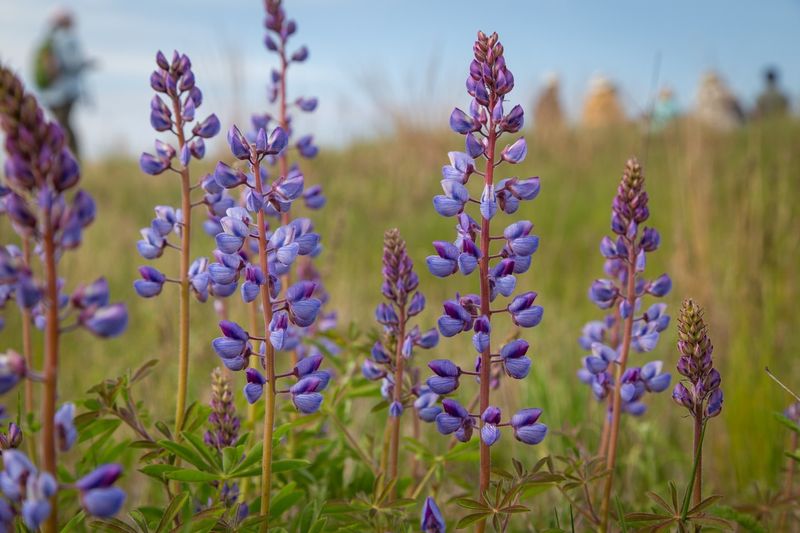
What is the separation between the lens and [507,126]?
1.50m

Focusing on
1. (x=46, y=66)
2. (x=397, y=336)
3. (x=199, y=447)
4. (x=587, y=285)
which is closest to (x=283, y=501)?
(x=199, y=447)

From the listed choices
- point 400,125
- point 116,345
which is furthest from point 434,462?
point 400,125

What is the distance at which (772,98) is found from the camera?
18.3 metres

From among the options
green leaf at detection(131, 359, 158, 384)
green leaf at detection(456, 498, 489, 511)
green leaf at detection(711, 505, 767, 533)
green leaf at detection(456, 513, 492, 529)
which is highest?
green leaf at detection(131, 359, 158, 384)

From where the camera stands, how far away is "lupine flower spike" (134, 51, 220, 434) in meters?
1.65

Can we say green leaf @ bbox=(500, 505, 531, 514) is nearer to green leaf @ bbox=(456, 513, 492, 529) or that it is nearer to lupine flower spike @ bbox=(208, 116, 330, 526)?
green leaf @ bbox=(456, 513, 492, 529)

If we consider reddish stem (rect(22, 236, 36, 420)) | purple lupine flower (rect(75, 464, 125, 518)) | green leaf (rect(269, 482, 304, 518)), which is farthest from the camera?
reddish stem (rect(22, 236, 36, 420))

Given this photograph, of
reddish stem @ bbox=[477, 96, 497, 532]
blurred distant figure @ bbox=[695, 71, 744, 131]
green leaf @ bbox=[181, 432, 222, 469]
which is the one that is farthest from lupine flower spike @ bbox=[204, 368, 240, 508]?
blurred distant figure @ bbox=[695, 71, 744, 131]

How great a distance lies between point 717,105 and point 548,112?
4.23m

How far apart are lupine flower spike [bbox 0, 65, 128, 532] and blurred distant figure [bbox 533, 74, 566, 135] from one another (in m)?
13.3

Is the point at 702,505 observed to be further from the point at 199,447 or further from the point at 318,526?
the point at 199,447

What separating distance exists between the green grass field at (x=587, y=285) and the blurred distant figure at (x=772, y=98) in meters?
6.47

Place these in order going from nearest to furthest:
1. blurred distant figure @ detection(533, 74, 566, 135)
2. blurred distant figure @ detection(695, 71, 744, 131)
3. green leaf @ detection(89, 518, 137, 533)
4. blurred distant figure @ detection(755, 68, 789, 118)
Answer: green leaf @ detection(89, 518, 137, 533) → blurred distant figure @ detection(695, 71, 744, 131) → blurred distant figure @ detection(533, 74, 566, 135) → blurred distant figure @ detection(755, 68, 789, 118)

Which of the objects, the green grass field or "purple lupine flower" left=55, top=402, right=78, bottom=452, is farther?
the green grass field
